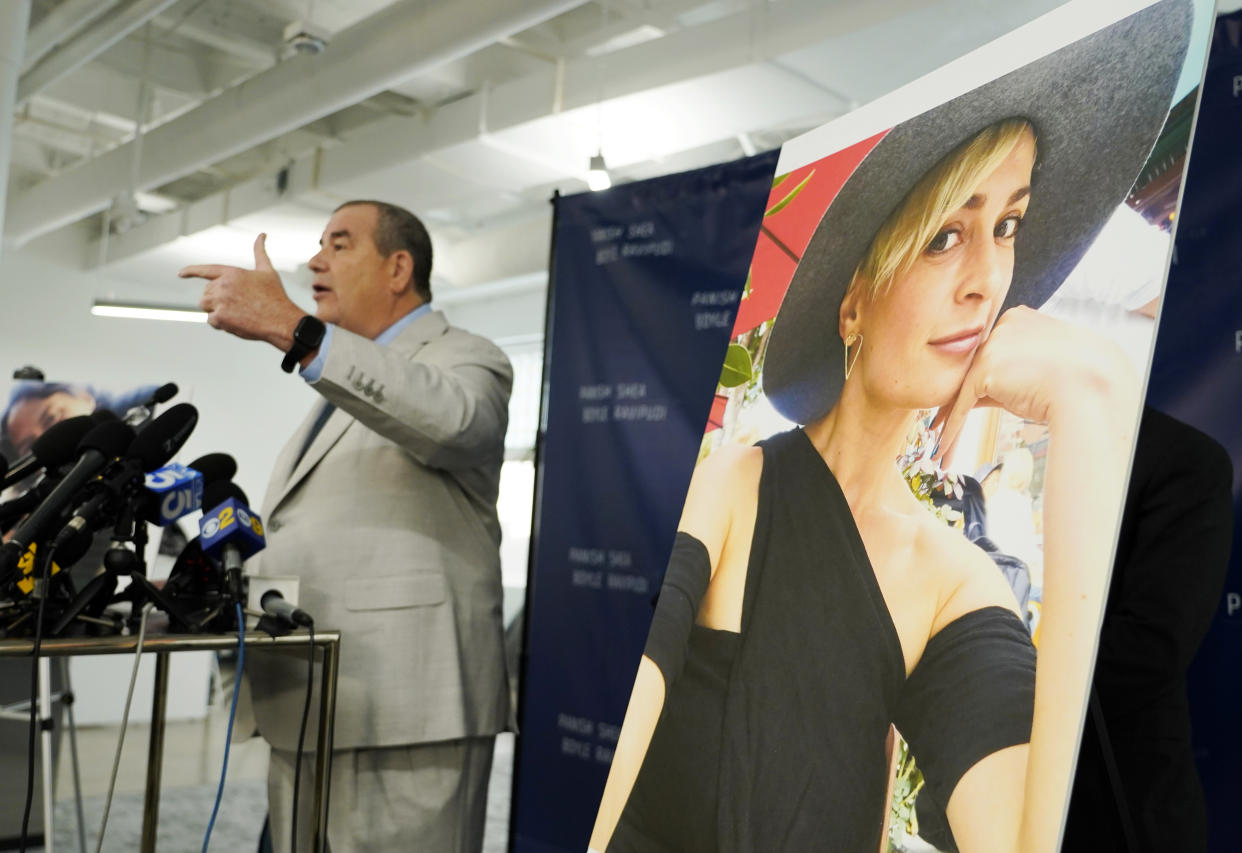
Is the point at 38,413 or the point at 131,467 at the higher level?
the point at 38,413

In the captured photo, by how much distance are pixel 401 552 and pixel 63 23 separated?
3704 mm

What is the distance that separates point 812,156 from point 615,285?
128cm

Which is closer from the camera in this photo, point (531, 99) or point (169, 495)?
point (169, 495)

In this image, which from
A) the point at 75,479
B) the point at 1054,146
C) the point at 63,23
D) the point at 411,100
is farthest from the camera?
the point at 411,100

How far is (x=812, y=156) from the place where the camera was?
1468mm

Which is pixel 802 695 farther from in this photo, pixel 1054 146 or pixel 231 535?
pixel 231 535

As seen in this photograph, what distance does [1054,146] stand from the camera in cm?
101

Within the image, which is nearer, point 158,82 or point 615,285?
point 615,285

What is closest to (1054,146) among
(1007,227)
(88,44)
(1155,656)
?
(1007,227)

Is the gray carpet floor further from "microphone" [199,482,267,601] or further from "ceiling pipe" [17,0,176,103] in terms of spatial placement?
"ceiling pipe" [17,0,176,103]

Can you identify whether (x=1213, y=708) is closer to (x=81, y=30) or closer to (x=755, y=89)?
(x=755, y=89)

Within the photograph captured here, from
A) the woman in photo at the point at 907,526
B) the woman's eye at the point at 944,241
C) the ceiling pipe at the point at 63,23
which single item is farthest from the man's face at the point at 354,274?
the ceiling pipe at the point at 63,23

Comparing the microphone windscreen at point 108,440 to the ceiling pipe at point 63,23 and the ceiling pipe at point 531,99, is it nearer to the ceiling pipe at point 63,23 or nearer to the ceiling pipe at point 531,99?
the ceiling pipe at point 531,99

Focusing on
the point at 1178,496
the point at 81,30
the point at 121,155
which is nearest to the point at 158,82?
the point at 121,155
